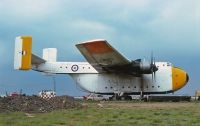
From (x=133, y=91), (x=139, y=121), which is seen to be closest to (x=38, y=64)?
(x=133, y=91)

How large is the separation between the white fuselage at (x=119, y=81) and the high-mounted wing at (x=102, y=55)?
1.70m

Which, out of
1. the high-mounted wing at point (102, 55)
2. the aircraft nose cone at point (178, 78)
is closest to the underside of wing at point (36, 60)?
the high-mounted wing at point (102, 55)

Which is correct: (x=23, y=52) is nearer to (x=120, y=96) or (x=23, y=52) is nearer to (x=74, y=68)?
(x=74, y=68)

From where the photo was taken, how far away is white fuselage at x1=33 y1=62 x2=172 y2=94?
168 feet

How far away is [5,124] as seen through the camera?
53.1 feet

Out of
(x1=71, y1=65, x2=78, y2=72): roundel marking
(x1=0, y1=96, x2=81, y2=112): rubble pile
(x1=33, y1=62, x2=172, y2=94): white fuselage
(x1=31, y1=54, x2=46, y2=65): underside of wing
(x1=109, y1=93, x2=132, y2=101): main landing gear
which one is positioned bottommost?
(x1=0, y1=96, x2=81, y2=112): rubble pile

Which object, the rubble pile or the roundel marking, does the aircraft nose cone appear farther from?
the rubble pile

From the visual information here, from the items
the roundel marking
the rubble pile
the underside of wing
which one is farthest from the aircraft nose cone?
the rubble pile

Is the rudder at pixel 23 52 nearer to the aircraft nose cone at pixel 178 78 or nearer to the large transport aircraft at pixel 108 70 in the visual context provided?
the large transport aircraft at pixel 108 70

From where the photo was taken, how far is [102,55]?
157 ft

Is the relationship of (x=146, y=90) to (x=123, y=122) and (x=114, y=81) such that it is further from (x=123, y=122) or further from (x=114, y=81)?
(x=123, y=122)

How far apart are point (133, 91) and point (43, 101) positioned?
23318mm

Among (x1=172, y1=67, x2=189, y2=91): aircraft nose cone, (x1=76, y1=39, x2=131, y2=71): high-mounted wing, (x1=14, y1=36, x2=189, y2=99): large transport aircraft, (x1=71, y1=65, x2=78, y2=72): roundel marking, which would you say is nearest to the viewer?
(x1=76, y1=39, x2=131, y2=71): high-mounted wing

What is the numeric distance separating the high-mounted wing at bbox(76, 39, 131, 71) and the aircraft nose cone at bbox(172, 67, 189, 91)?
228 inches
